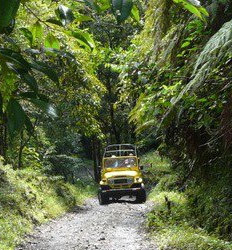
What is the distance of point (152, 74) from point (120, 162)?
37.2 feet

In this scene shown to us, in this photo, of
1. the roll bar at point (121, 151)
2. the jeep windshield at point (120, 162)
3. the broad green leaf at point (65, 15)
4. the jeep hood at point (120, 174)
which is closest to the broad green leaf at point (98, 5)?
the broad green leaf at point (65, 15)

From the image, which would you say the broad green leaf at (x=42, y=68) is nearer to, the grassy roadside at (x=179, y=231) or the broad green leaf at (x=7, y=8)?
the broad green leaf at (x=7, y=8)

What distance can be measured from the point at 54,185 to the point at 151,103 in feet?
39.2

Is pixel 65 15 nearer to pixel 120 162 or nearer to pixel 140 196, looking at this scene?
pixel 140 196

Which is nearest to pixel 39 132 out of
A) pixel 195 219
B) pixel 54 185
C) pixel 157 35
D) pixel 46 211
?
pixel 54 185

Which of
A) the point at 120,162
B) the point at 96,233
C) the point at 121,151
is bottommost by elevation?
the point at 96,233

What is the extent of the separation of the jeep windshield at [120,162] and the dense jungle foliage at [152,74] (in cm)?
471

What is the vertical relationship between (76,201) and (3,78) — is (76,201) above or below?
below

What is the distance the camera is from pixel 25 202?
11.8 m

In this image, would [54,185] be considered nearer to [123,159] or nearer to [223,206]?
[123,159]

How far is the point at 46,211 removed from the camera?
12719 mm

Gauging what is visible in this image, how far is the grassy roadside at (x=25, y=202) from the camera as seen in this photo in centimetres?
938

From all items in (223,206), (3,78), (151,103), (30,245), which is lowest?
(30,245)

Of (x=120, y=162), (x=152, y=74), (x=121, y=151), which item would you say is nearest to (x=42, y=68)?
(x=152, y=74)
